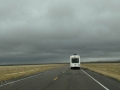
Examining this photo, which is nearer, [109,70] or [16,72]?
[16,72]

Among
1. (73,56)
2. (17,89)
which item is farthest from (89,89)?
(73,56)

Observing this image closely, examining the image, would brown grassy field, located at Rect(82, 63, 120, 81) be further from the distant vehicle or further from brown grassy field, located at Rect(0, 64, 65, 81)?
brown grassy field, located at Rect(0, 64, 65, 81)

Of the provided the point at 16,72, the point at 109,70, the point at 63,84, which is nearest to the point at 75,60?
the point at 109,70

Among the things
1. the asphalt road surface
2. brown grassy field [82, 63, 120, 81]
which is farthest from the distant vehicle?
the asphalt road surface

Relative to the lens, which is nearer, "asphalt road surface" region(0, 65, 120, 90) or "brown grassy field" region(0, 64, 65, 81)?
"asphalt road surface" region(0, 65, 120, 90)

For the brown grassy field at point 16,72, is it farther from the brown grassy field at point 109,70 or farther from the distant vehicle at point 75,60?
the brown grassy field at point 109,70

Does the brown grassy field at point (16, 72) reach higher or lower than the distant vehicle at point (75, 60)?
lower

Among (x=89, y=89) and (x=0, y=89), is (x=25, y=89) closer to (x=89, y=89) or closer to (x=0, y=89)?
(x=0, y=89)

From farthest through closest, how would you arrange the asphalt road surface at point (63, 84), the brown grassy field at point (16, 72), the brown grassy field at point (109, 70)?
the brown grassy field at point (16, 72), the brown grassy field at point (109, 70), the asphalt road surface at point (63, 84)

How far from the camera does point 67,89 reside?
38.7 ft

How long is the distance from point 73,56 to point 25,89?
38625mm

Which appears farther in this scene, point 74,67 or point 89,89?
point 74,67

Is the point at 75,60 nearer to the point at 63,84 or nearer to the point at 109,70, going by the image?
the point at 109,70

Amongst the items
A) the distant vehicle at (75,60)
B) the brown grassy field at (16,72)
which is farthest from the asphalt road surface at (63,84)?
the distant vehicle at (75,60)
